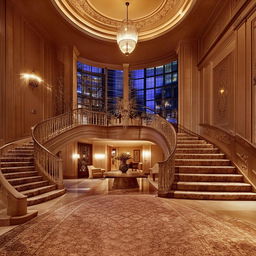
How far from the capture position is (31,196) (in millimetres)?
4980

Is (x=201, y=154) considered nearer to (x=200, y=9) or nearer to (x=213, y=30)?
(x=213, y=30)

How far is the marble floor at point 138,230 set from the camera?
2531 mm

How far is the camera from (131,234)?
2971 millimetres

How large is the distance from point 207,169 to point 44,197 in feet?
15.0

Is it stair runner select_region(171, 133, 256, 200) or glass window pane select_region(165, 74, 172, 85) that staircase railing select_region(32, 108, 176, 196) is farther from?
glass window pane select_region(165, 74, 172, 85)

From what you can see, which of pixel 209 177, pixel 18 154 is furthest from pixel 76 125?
pixel 209 177

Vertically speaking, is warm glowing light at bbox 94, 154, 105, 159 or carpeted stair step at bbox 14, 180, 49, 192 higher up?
carpeted stair step at bbox 14, 180, 49, 192

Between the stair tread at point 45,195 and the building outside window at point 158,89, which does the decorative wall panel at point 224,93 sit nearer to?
the building outside window at point 158,89

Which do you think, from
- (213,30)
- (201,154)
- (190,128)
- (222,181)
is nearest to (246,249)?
(222,181)

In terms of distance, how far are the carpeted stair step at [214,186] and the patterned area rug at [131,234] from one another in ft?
3.79

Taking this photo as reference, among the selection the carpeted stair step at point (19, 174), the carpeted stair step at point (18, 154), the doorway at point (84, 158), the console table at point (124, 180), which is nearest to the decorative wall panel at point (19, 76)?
the carpeted stair step at point (18, 154)

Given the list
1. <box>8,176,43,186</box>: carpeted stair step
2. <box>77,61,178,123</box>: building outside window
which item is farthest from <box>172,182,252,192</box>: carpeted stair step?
<box>77,61,178,123</box>: building outside window

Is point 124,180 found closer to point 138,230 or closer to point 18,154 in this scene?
point 18,154

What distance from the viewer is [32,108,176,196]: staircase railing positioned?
540 cm
